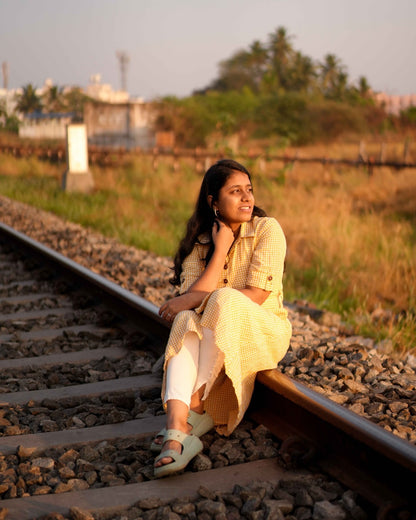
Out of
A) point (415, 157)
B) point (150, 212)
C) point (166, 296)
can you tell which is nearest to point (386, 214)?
point (150, 212)

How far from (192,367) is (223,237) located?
604 mm

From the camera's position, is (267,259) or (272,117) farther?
(272,117)

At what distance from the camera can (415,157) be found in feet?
67.3

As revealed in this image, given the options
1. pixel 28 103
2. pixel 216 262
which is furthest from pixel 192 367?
pixel 28 103

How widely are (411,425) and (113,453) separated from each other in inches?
43.4

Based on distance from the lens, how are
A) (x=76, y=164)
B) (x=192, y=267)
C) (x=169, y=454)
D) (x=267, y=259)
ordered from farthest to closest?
(x=76, y=164)
(x=192, y=267)
(x=267, y=259)
(x=169, y=454)

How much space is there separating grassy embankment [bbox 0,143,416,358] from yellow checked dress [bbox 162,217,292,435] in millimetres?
1803

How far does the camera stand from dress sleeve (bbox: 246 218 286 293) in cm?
276

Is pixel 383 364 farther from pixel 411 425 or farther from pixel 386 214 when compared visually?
pixel 386 214

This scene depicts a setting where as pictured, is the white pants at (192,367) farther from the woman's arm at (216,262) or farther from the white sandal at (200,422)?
the woman's arm at (216,262)

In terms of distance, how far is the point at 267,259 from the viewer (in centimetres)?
279

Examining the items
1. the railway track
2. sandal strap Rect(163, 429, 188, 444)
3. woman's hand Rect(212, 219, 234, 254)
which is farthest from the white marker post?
sandal strap Rect(163, 429, 188, 444)

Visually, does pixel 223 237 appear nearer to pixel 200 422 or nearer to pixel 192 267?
pixel 192 267

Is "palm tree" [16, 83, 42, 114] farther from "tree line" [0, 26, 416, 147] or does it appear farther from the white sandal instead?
the white sandal
